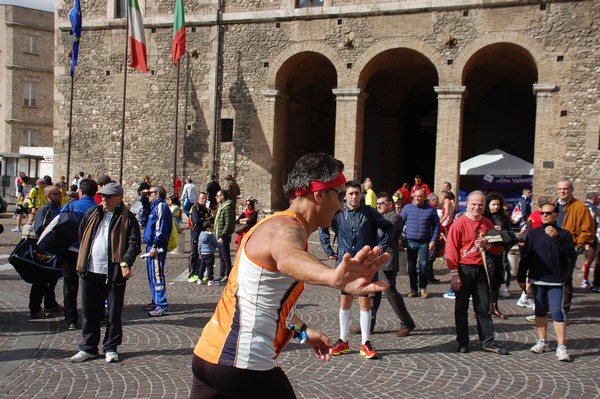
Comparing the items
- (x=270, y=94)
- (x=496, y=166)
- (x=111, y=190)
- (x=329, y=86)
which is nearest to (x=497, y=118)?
(x=496, y=166)

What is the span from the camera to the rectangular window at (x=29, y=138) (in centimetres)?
3947

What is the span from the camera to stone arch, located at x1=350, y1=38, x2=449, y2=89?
59.6ft

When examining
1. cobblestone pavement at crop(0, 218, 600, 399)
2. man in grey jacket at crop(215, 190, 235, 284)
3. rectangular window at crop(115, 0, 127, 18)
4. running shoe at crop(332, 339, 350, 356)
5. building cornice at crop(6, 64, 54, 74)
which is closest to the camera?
cobblestone pavement at crop(0, 218, 600, 399)

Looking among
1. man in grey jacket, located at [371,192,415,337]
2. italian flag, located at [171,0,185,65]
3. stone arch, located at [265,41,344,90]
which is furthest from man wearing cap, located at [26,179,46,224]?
man in grey jacket, located at [371,192,415,337]

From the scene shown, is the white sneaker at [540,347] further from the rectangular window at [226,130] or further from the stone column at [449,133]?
the rectangular window at [226,130]

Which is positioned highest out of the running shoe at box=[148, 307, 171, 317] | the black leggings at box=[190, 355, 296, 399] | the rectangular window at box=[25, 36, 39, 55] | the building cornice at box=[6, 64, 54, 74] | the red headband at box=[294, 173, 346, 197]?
the rectangular window at box=[25, 36, 39, 55]

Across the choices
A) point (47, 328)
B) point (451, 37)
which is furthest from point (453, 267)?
point (451, 37)

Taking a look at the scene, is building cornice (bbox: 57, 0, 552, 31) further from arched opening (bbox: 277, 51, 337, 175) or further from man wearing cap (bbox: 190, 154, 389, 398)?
man wearing cap (bbox: 190, 154, 389, 398)

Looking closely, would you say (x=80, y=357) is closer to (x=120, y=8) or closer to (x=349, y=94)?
(x=349, y=94)

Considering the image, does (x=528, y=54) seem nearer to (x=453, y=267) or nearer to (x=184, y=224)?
(x=184, y=224)

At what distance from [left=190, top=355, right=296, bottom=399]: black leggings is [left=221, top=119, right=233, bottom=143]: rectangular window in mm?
18772

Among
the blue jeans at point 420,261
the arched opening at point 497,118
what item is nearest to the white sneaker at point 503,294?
the blue jeans at point 420,261

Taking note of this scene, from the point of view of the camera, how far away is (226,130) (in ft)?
68.7

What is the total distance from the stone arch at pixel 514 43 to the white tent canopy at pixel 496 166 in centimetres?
270
